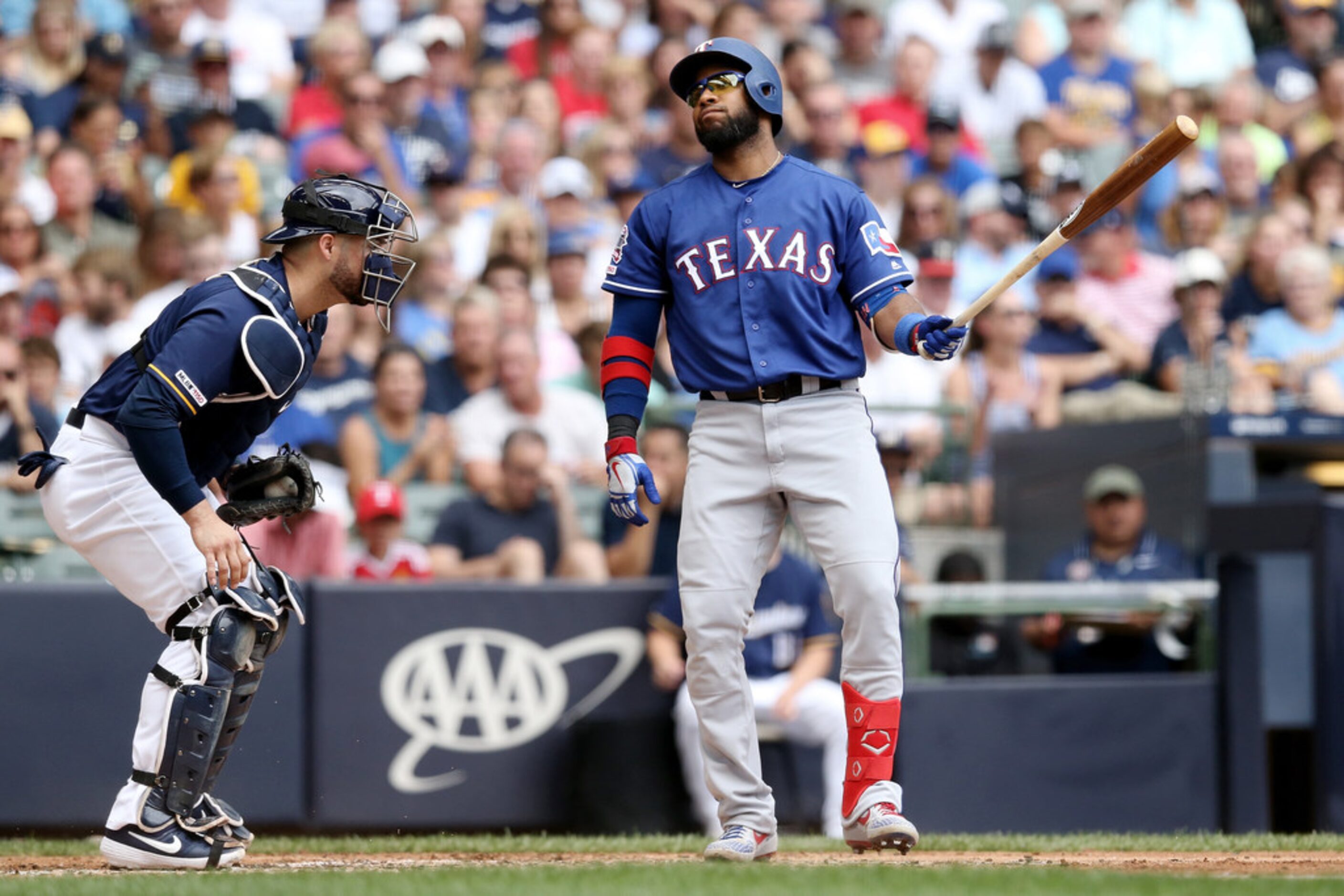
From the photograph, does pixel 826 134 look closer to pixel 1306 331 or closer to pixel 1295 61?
pixel 1306 331

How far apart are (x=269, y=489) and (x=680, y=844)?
1.77m

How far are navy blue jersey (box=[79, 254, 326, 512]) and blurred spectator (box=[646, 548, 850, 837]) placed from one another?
284cm

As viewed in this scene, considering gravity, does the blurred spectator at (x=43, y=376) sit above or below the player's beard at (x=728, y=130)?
below

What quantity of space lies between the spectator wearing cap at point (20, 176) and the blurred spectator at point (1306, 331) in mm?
6265

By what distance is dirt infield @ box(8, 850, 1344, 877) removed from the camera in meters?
4.81

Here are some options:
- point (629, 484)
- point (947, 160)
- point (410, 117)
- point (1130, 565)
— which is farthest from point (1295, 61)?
point (629, 484)

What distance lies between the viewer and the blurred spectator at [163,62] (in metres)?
10.4

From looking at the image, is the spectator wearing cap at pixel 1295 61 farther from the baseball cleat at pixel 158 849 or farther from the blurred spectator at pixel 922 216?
the baseball cleat at pixel 158 849

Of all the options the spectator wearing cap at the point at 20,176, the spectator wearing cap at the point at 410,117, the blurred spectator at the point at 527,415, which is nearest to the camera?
the blurred spectator at the point at 527,415

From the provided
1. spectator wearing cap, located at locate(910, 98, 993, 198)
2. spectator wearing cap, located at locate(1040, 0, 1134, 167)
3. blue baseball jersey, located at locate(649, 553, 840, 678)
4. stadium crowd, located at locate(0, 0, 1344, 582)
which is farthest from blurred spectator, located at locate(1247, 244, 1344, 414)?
blue baseball jersey, located at locate(649, 553, 840, 678)

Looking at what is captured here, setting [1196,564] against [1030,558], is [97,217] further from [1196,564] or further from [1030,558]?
[1196,564]

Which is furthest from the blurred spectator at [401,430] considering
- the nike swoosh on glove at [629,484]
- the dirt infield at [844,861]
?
the nike swoosh on glove at [629,484]

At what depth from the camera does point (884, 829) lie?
483cm

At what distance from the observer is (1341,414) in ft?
27.0
